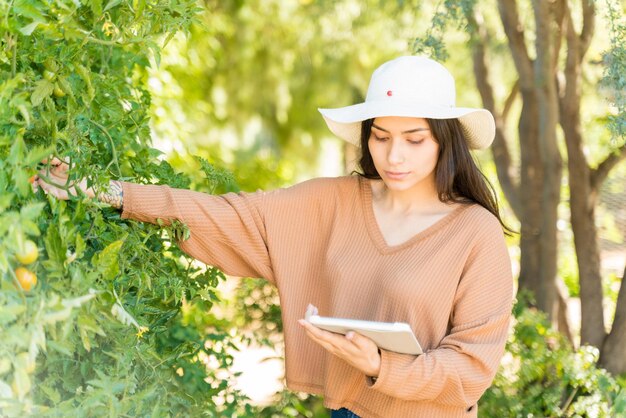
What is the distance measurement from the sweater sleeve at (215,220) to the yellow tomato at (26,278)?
2.18ft

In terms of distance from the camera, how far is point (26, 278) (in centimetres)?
135

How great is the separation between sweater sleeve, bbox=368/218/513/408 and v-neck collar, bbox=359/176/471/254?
11 centimetres

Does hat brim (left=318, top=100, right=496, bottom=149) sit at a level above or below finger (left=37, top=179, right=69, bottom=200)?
above

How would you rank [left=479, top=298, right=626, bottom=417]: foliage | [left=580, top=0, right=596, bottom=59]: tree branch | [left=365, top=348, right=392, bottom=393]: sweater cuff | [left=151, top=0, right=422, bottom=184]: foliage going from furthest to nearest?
[left=151, top=0, right=422, bottom=184]: foliage < [left=580, top=0, right=596, bottom=59]: tree branch < [left=479, top=298, right=626, bottom=417]: foliage < [left=365, top=348, right=392, bottom=393]: sweater cuff

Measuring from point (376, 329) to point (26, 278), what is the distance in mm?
703

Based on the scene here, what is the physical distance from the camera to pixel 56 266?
1.40 metres

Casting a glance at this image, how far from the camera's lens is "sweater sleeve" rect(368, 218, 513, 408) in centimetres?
194

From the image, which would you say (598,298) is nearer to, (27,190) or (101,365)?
(101,365)

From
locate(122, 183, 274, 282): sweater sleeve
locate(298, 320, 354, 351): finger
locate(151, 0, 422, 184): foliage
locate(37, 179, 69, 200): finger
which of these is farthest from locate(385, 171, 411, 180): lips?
locate(151, 0, 422, 184): foliage

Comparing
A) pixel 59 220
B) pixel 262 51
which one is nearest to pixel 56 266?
pixel 59 220

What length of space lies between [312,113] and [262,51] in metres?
0.88

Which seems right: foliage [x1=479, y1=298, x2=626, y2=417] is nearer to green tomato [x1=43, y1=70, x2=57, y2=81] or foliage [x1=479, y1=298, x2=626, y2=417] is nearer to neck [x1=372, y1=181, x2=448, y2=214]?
neck [x1=372, y1=181, x2=448, y2=214]

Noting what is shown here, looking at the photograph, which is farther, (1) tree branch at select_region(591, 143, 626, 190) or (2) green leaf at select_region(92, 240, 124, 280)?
(1) tree branch at select_region(591, 143, 626, 190)

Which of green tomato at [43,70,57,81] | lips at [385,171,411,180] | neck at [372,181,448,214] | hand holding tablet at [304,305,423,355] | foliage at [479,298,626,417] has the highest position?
green tomato at [43,70,57,81]
